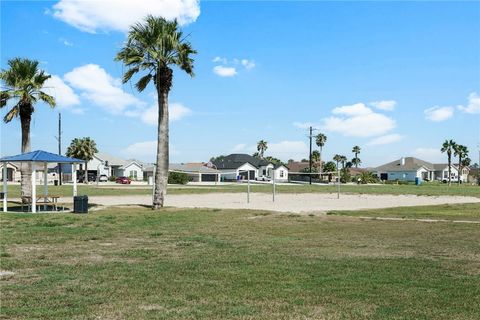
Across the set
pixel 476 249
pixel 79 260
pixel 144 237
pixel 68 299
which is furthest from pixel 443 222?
pixel 68 299

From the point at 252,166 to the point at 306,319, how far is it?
118198mm

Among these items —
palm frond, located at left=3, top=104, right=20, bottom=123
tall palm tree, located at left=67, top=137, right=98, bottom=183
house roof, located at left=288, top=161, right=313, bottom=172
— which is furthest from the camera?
house roof, located at left=288, top=161, right=313, bottom=172

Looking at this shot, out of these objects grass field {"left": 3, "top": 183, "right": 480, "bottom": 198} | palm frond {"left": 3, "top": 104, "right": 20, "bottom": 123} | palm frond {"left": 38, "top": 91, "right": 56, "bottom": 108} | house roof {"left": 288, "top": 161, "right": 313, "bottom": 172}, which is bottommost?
grass field {"left": 3, "top": 183, "right": 480, "bottom": 198}

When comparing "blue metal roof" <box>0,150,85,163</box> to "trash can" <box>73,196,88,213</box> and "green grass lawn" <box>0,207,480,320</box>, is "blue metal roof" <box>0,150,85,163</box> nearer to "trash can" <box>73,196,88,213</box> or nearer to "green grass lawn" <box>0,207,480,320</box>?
"trash can" <box>73,196,88,213</box>

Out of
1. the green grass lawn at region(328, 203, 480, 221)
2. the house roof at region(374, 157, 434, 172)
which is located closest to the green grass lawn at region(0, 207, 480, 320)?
the green grass lawn at region(328, 203, 480, 221)

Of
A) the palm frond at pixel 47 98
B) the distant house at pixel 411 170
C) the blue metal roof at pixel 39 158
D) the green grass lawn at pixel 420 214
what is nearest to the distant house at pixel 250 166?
the distant house at pixel 411 170

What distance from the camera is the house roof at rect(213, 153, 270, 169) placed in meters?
126

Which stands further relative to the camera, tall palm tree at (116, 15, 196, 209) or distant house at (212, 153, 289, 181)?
distant house at (212, 153, 289, 181)

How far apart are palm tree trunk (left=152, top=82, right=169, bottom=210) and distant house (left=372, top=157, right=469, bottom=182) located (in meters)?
119

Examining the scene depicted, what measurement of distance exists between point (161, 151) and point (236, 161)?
97082 millimetres

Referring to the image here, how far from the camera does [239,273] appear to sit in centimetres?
1008

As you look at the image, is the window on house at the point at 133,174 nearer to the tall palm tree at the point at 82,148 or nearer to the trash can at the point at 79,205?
the tall palm tree at the point at 82,148

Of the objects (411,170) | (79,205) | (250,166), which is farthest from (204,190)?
(411,170)

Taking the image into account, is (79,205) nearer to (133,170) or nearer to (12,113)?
(12,113)
